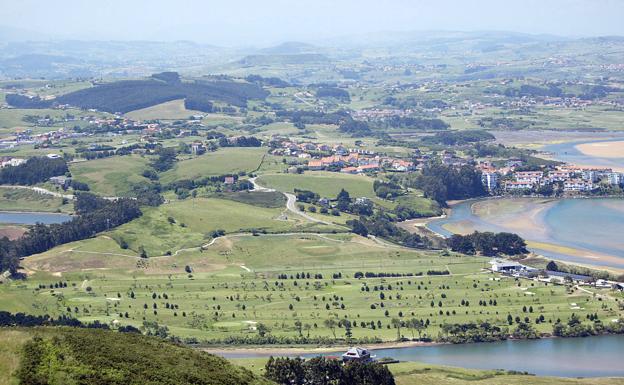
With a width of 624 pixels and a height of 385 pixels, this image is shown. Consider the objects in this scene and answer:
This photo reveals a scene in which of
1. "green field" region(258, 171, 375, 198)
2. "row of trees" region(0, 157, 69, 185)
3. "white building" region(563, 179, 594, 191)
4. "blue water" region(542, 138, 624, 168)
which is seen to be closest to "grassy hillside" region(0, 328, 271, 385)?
"green field" region(258, 171, 375, 198)

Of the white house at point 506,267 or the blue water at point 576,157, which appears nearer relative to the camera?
the white house at point 506,267

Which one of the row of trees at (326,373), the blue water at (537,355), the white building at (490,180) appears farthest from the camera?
the white building at (490,180)

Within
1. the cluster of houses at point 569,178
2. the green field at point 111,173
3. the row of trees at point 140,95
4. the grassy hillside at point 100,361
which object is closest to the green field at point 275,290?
the grassy hillside at point 100,361

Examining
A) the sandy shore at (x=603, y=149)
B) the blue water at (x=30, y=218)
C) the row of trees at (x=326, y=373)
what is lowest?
the sandy shore at (x=603, y=149)

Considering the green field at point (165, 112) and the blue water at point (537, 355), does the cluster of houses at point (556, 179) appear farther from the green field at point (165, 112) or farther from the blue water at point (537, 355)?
the green field at point (165, 112)

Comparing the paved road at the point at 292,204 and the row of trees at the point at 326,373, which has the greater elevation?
the row of trees at the point at 326,373

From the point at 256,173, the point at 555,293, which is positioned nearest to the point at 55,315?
the point at 555,293

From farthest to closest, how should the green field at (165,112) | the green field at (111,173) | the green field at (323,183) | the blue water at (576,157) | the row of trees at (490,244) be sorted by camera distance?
the green field at (165,112) < the blue water at (576,157) < the green field at (111,173) < the green field at (323,183) < the row of trees at (490,244)
